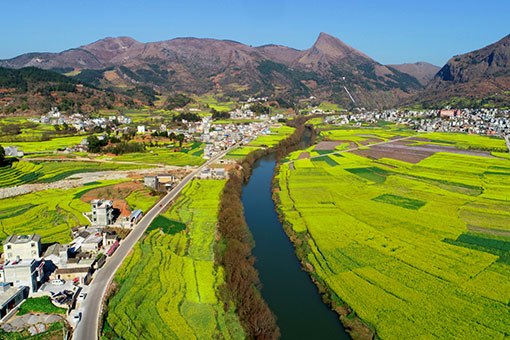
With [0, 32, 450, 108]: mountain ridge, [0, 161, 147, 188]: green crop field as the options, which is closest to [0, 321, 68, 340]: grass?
[0, 161, 147, 188]: green crop field

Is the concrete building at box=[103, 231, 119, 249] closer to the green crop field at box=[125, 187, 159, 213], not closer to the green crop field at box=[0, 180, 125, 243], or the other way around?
the green crop field at box=[0, 180, 125, 243]

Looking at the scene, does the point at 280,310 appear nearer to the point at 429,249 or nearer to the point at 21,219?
the point at 429,249

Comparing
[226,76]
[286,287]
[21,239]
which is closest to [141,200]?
[21,239]

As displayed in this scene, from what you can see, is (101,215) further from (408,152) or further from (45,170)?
(408,152)

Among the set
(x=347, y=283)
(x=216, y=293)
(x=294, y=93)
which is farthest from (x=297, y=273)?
(x=294, y=93)

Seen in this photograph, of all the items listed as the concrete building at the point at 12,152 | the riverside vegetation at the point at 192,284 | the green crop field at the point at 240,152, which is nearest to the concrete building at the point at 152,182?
the riverside vegetation at the point at 192,284

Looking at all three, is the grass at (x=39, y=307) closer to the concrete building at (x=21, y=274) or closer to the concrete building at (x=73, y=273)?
the concrete building at (x=21, y=274)
